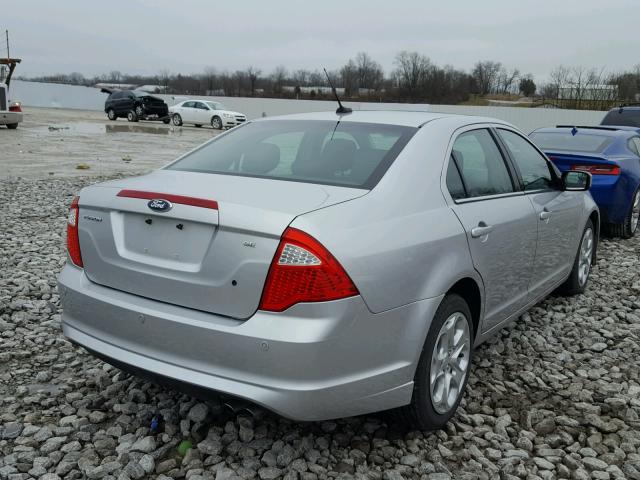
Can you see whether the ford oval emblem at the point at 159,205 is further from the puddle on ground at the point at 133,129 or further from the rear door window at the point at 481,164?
the puddle on ground at the point at 133,129

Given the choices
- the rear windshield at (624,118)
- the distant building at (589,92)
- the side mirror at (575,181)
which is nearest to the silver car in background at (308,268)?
the side mirror at (575,181)

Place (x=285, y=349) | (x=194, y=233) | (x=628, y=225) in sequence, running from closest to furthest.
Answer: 1. (x=285, y=349)
2. (x=194, y=233)
3. (x=628, y=225)

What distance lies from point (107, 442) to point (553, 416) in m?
2.31

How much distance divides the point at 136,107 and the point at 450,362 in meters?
34.2

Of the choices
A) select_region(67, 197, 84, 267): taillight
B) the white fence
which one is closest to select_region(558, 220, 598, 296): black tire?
select_region(67, 197, 84, 267): taillight

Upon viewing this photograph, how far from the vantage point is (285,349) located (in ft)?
7.78

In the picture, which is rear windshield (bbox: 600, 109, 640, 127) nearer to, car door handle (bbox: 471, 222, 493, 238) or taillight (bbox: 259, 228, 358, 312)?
car door handle (bbox: 471, 222, 493, 238)

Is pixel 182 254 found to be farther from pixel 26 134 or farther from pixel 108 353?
pixel 26 134

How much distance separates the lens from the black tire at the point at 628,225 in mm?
7961

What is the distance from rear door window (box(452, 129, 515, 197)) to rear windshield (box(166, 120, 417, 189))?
38cm

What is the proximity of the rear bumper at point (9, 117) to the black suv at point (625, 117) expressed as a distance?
20.3 m

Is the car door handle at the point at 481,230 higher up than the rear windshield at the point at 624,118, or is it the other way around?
the rear windshield at the point at 624,118

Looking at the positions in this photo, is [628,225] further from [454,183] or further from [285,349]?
[285,349]

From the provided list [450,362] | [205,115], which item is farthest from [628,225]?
[205,115]
